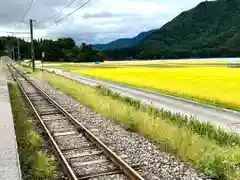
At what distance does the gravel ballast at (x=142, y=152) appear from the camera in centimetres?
919

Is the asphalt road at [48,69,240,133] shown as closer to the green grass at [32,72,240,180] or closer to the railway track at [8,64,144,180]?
the green grass at [32,72,240,180]

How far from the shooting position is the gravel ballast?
9.19 metres

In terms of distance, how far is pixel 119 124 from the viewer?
16125 millimetres

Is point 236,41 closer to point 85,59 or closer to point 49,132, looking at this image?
point 85,59

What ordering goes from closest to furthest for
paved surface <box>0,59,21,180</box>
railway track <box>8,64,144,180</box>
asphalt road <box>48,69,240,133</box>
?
paved surface <box>0,59,21,180</box> < railway track <box>8,64,144,180</box> < asphalt road <box>48,69,240,133</box>

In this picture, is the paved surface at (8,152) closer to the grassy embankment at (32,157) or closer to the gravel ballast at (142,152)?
the grassy embankment at (32,157)

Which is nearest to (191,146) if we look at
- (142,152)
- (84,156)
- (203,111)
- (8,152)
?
(142,152)

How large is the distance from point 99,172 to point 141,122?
5748mm

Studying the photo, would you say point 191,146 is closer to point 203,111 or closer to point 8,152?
point 8,152

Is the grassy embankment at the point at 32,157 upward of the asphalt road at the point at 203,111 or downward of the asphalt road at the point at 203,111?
upward

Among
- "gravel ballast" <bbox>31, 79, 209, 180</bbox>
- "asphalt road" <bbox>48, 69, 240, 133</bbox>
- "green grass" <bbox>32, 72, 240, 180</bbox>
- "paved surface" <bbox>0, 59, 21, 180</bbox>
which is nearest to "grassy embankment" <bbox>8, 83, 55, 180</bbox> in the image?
"paved surface" <bbox>0, 59, 21, 180</bbox>

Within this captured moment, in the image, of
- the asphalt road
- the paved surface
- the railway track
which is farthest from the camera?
the asphalt road

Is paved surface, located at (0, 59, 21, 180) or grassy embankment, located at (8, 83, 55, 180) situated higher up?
paved surface, located at (0, 59, 21, 180)

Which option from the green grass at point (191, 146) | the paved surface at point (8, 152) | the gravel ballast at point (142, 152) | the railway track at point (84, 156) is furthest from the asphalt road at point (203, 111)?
the paved surface at point (8, 152)
